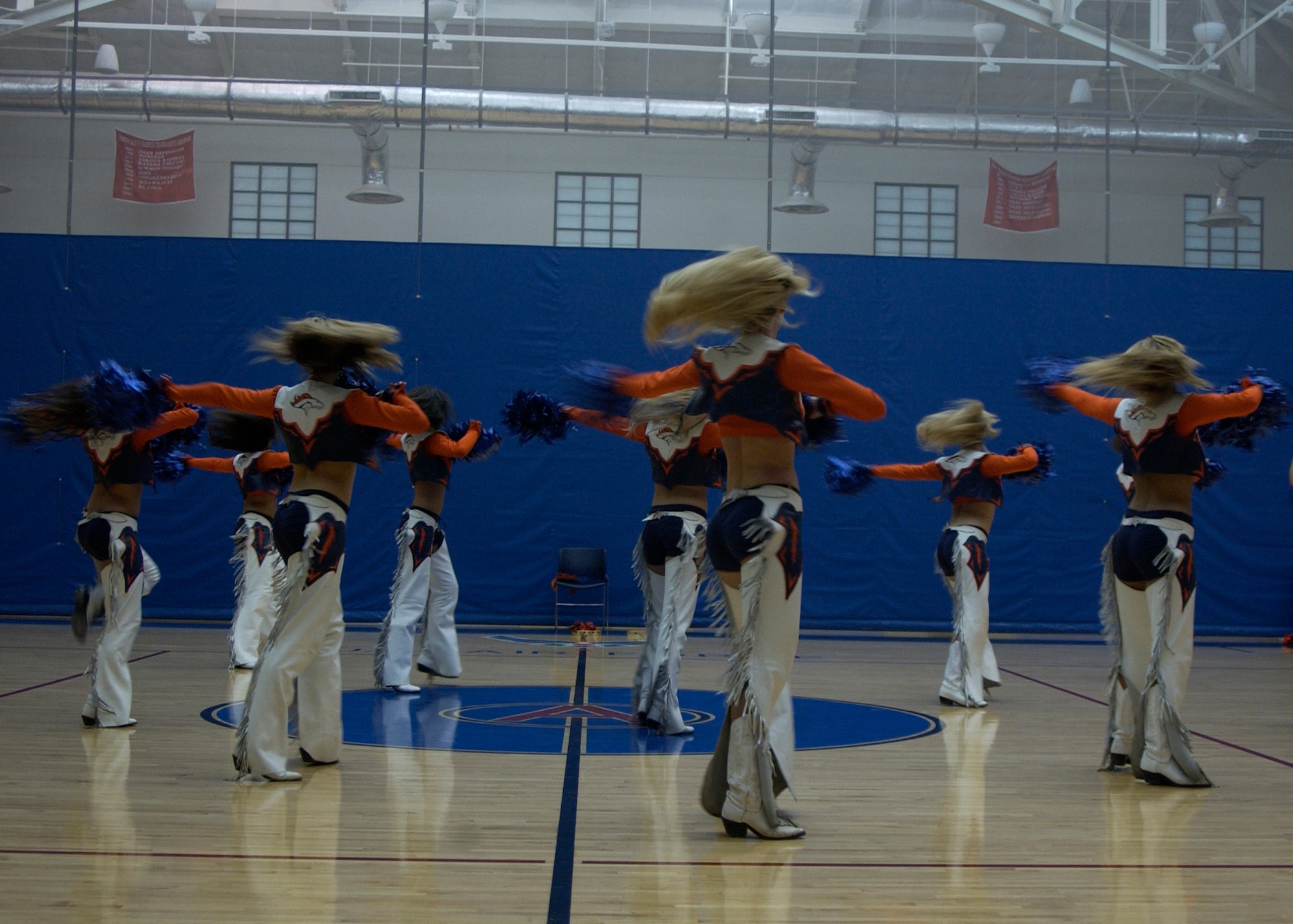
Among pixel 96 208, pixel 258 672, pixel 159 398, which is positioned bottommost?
pixel 258 672

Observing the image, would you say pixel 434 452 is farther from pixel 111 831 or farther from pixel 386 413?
pixel 111 831

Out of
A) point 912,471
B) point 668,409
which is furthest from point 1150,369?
point 912,471

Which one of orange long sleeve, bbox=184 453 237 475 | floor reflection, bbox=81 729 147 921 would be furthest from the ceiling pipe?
floor reflection, bbox=81 729 147 921

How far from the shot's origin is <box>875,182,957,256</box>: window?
48.9 feet

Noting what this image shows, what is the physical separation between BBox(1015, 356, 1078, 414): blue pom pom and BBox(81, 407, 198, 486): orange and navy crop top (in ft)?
12.3

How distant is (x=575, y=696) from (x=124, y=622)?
8.33 ft

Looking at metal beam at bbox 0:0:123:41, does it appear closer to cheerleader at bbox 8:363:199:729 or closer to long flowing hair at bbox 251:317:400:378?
cheerleader at bbox 8:363:199:729

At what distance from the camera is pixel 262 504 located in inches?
324

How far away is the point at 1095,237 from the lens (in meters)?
14.4

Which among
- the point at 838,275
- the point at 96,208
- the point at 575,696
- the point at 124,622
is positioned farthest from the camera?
the point at 96,208

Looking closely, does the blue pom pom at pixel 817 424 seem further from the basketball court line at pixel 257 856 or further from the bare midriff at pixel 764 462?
the basketball court line at pixel 257 856

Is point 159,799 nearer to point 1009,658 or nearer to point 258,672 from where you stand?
point 258,672

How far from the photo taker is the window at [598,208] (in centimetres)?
1479

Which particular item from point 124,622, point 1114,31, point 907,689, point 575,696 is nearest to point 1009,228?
point 1114,31
